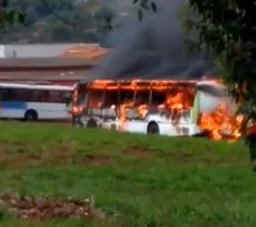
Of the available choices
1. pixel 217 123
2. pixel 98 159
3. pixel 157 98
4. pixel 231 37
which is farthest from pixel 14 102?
pixel 231 37

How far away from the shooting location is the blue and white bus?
175 ft

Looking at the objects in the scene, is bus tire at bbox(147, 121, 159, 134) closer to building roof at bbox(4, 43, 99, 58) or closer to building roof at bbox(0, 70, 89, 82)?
building roof at bbox(0, 70, 89, 82)

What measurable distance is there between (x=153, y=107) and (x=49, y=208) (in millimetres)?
29607

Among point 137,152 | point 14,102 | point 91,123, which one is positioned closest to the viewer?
point 137,152

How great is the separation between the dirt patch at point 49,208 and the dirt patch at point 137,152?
11.7 meters

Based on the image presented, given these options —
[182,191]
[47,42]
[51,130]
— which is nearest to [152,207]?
[182,191]

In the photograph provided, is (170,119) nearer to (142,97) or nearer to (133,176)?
(142,97)

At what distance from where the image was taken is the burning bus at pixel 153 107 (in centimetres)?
3778

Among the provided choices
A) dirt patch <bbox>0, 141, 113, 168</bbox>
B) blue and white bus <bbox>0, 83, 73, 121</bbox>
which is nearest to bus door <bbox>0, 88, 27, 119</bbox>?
blue and white bus <bbox>0, 83, 73, 121</bbox>

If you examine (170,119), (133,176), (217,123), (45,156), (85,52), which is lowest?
(133,176)

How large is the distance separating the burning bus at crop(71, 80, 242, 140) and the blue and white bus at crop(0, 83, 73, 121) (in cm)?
879

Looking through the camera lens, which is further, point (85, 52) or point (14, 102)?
point (85, 52)

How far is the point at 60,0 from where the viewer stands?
5434 mm

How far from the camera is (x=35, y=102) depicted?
54.3m
